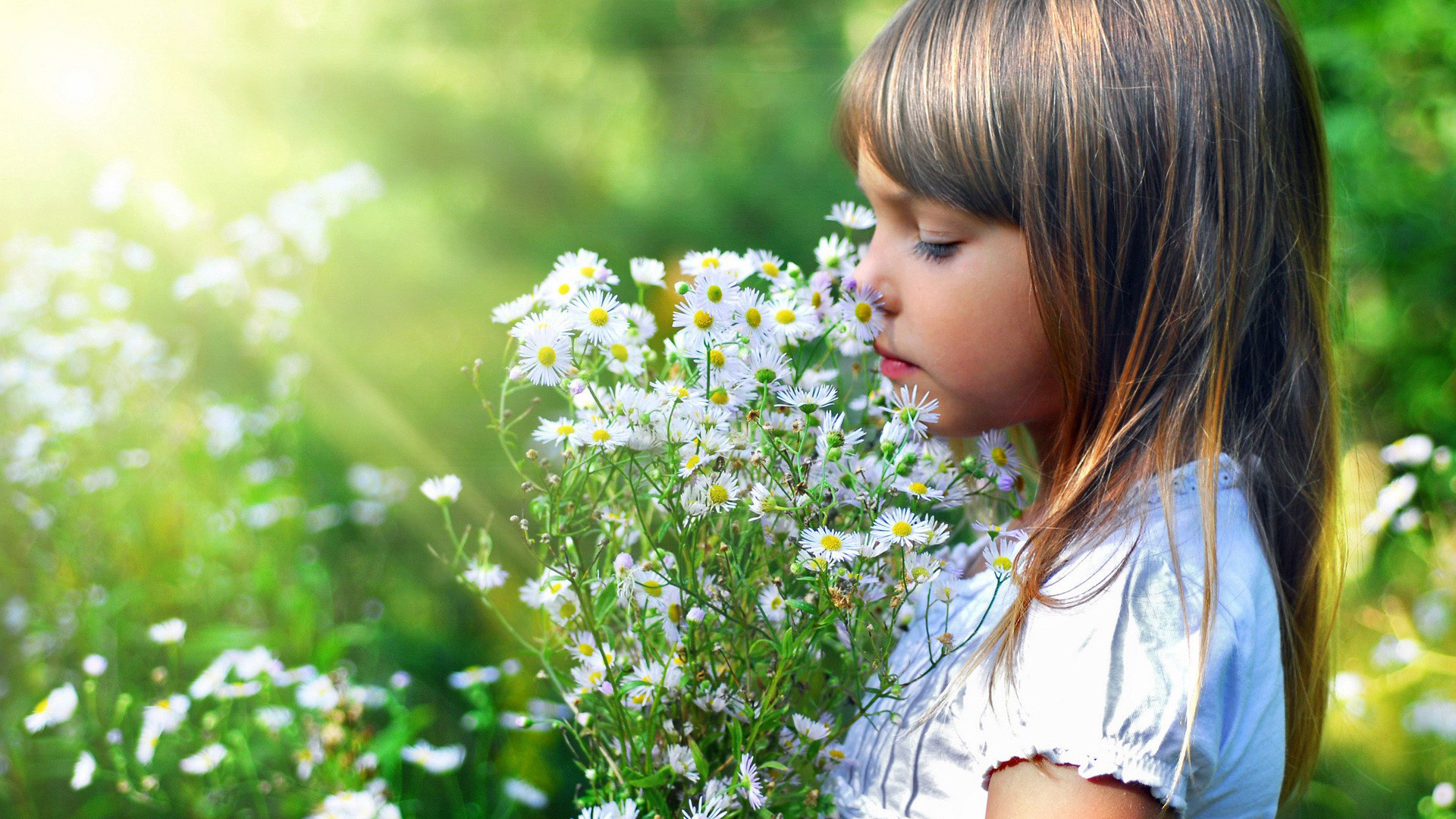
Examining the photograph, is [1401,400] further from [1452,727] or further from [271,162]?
[271,162]

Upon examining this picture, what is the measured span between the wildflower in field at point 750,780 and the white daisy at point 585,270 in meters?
0.34

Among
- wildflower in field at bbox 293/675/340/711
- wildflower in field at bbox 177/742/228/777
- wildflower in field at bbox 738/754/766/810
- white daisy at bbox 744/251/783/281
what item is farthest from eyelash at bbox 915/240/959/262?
wildflower in field at bbox 177/742/228/777

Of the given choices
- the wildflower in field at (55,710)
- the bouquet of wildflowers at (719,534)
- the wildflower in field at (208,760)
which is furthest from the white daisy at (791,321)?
the wildflower in field at (55,710)

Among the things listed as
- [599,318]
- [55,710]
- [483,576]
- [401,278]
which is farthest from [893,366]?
[401,278]

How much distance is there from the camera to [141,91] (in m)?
3.06

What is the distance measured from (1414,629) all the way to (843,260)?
187cm

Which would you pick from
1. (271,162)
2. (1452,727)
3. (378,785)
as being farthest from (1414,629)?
(271,162)

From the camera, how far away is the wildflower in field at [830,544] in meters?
0.63

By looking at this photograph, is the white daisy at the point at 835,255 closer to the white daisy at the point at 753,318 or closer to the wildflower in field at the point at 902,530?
the white daisy at the point at 753,318

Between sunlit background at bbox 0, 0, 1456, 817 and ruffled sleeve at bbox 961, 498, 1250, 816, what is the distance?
482 mm

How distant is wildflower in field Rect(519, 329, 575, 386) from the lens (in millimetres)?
675

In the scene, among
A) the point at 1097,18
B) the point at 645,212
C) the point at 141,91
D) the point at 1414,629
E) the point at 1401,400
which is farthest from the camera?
the point at 645,212

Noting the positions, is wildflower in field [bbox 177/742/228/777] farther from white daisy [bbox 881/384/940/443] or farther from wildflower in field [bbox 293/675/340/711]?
white daisy [bbox 881/384/940/443]

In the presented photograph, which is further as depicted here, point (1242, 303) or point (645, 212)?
point (645, 212)
